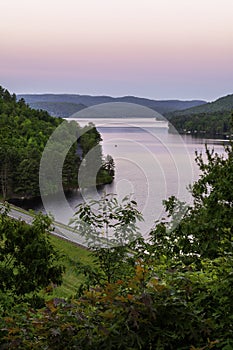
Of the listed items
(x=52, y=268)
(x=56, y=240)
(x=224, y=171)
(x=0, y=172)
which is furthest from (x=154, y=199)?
(x=0, y=172)

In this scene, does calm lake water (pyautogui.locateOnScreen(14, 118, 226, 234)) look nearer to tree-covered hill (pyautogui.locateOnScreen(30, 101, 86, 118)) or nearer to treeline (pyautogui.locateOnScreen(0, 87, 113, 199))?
tree-covered hill (pyautogui.locateOnScreen(30, 101, 86, 118))

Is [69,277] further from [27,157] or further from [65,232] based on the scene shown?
[27,157]

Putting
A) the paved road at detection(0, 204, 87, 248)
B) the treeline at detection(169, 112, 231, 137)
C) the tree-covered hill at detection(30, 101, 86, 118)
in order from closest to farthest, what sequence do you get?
the paved road at detection(0, 204, 87, 248), the tree-covered hill at detection(30, 101, 86, 118), the treeline at detection(169, 112, 231, 137)

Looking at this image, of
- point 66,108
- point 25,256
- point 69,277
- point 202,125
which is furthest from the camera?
point 202,125

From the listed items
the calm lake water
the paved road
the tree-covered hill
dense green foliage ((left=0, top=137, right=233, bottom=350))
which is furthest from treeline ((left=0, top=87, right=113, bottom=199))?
dense green foliage ((left=0, top=137, right=233, bottom=350))

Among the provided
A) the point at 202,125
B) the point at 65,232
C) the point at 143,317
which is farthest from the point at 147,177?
the point at 202,125

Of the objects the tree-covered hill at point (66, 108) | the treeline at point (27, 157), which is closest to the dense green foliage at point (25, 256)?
the tree-covered hill at point (66, 108)

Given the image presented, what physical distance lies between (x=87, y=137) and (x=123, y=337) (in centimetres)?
3719

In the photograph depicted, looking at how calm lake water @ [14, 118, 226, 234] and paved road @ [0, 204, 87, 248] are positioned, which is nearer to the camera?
calm lake water @ [14, 118, 226, 234]

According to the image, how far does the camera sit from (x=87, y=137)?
39.9 metres

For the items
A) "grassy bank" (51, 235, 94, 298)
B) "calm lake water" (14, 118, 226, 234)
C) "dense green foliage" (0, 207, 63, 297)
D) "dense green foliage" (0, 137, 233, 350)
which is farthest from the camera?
"calm lake water" (14, 118, 226, 234)

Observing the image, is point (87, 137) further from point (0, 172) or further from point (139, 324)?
point (139, 324)

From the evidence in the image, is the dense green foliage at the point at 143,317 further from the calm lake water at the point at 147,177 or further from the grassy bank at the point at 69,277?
the calm lake water at the point at 147,177

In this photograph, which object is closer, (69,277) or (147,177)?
(69,277)
